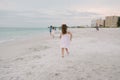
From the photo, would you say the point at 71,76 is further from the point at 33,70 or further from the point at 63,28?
the point at 63,28

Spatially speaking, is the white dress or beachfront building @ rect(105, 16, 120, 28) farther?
beachfront building @ rect(105, 16, 120, 28)

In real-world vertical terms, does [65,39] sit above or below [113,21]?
below

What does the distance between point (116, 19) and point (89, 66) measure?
151 meters

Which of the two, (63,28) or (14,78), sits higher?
(63,28)

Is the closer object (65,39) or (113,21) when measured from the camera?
(65,39)

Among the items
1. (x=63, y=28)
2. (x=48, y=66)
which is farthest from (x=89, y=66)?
(x=63, y=28)

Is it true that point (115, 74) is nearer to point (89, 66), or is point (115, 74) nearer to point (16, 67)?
point (89, 66)

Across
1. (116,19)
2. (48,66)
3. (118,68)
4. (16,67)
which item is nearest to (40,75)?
(48,66)

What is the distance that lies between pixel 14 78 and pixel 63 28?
12.6ft

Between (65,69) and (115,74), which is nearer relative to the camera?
(115,74)

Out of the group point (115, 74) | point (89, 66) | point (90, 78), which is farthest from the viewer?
point (89, 66)

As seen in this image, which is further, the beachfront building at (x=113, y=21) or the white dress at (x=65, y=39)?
the beachfront building at (x=113, y=21)

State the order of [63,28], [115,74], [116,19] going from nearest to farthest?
1. [115,74]
2. [63,28]
3. [116,19]

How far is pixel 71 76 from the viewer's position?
546cm
